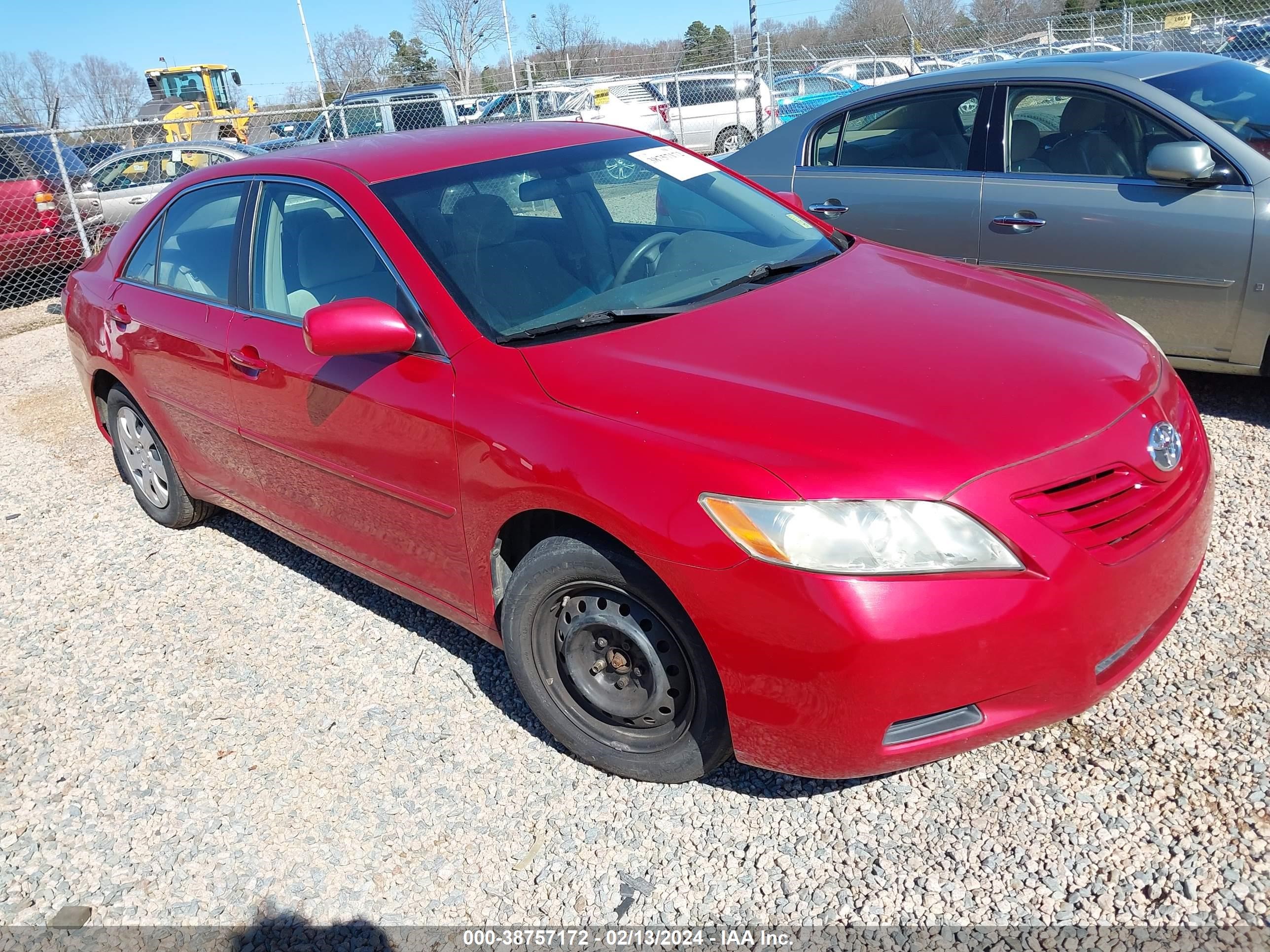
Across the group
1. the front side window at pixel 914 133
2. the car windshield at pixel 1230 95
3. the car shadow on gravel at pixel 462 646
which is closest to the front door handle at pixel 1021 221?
the front side window at pixel 914 133

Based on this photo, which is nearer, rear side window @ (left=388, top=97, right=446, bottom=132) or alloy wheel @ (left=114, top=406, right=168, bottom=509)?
alloy wheel @ (left=114, top=406, right=168, bottom=509)

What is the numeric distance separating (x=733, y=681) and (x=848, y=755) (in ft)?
0.99

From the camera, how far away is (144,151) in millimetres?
14070

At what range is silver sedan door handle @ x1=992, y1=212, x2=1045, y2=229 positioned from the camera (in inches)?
190

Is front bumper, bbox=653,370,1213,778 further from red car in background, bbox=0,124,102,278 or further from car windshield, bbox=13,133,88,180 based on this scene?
car windshield, bbox=13,133,88,180

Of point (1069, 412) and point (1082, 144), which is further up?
point (1082, 144)

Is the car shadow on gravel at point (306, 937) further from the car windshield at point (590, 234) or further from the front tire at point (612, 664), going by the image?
the car windshield at point (590, 234)

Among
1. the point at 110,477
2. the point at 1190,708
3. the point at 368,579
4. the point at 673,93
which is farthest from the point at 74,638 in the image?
the point at 673,93

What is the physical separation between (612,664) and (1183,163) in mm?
3464

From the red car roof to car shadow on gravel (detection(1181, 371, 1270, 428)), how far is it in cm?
305

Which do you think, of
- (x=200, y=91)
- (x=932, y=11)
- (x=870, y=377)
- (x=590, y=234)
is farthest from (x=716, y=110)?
(x=932, y=11)

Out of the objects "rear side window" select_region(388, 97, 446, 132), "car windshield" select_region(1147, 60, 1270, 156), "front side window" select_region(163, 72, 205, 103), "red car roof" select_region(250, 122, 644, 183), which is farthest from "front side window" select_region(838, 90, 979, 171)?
"front side window" select_region(163, 72, 205, 103)

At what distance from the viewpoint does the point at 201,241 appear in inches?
155

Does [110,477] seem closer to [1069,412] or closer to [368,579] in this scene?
[368,579]
